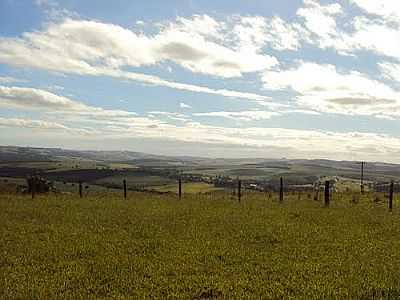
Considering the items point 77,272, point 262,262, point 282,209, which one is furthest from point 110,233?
point 282,209

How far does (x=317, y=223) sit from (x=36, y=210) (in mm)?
18231

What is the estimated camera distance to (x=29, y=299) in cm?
1112

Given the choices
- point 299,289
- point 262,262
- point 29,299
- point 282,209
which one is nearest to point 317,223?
point 282,209

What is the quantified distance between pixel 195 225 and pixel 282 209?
10090mm

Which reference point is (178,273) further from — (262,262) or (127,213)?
(127,213)

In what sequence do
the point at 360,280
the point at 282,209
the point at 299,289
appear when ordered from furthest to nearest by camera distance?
the point at 282,209 → the point at 360,280 → the point at 299,289

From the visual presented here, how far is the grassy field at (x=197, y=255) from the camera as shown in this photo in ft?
39.7

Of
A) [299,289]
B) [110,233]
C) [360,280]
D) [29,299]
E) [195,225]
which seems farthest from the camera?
[195,225]

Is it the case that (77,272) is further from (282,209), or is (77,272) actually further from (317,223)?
(282,209)

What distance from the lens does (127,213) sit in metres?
28.2

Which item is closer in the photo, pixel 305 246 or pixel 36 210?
pixel 305 246

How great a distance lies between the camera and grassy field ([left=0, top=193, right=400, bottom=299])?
12.1 meters

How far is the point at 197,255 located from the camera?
1623 cm

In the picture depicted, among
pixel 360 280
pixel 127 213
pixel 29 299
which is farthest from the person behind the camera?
pixel 127 213
